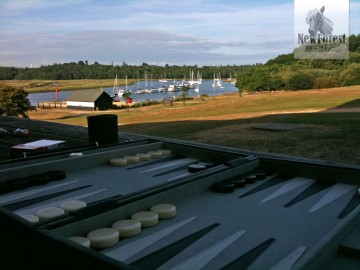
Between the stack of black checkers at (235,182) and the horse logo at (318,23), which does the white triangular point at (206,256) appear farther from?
the horse logo at (318,23)

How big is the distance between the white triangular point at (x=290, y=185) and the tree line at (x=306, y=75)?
53.0m

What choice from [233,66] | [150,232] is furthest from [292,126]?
[233,66]

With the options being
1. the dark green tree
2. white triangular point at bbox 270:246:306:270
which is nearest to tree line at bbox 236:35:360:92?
the dark green tree

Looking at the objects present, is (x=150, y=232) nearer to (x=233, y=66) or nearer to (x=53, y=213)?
(x=53, y=213)

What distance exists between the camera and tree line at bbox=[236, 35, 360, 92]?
54312 mm

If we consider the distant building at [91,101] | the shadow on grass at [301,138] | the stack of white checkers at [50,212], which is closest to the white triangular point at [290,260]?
the stack of white checkers at [50,212]

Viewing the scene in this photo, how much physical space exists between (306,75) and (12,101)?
3964 centimetres

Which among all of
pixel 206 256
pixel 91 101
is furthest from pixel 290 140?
pixel 91 101

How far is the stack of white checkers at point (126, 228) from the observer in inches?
125

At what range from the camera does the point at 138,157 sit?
6.62m

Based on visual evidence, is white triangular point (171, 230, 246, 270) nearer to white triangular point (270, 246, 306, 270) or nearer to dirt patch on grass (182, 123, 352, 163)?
white triangular point (270, 246, 306, 270)

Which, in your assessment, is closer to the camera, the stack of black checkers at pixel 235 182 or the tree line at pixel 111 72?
the stack of black checkers at pixel 235 182

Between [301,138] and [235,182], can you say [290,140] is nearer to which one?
[301,138]

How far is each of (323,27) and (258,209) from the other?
134 ft
